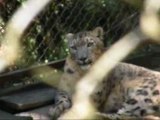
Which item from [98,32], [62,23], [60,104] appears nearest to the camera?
[60,104]

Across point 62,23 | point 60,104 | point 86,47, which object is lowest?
point 60,104

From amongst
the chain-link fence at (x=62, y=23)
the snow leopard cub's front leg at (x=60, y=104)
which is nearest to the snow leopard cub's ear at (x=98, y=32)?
the snow leopard cub's front leg at (x=60, y=104)

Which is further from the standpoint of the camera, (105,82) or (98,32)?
(98,32)

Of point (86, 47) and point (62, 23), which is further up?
Answer: point (62, 23)

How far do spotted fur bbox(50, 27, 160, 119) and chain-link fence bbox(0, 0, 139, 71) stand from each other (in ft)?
1.87

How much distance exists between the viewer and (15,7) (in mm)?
3980

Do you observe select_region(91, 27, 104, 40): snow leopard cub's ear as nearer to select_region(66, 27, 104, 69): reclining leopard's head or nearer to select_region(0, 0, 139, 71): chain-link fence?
select_region(66, 27, 104, 69): reclining leopard's head

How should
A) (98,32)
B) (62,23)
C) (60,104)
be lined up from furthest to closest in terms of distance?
(62,23) < (98,32) < (60,104)

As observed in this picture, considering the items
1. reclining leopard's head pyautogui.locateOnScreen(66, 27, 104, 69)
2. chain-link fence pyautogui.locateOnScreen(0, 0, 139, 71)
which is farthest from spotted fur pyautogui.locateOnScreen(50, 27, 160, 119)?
chain-link fence pyautogui.locateOnScreen(0, 0, 139, 71)

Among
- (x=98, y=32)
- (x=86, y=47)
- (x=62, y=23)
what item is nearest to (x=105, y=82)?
(x=86, y=47)

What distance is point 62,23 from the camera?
13.8 feet

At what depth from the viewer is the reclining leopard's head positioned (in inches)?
129

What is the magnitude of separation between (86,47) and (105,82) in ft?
0.88

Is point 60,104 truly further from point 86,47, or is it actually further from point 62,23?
point 62,23
